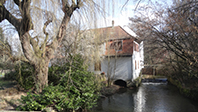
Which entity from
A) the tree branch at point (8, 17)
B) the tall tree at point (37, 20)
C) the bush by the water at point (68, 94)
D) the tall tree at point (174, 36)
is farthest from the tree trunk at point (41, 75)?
the tall tree at point (174, 36)

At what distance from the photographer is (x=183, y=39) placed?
8.13 metres

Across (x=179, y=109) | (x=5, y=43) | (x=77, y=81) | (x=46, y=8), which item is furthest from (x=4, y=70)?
(x=179, y=109)

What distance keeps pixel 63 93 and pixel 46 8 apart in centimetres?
305

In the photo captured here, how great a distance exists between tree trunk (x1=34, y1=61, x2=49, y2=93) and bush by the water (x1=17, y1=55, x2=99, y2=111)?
271 millimetres

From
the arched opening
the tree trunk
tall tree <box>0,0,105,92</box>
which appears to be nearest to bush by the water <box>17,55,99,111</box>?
the tree trunk

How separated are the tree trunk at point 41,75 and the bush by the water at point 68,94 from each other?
0.27 m

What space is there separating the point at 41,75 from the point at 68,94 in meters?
1.30

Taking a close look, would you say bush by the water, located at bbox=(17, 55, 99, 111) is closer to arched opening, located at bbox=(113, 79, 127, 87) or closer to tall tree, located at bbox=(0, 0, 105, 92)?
tall tree, located at bbox=(0, 0, 105, 92)

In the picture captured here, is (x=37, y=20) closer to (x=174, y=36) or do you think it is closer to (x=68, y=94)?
(x=68, y=94)

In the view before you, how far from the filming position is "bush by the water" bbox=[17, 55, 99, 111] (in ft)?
14.5

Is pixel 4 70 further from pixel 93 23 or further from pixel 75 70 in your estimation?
pixel 93 23

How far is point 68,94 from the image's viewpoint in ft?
18.2

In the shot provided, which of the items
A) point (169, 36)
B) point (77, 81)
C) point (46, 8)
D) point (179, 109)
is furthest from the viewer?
point (169, 36)

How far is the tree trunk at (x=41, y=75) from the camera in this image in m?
4.76
